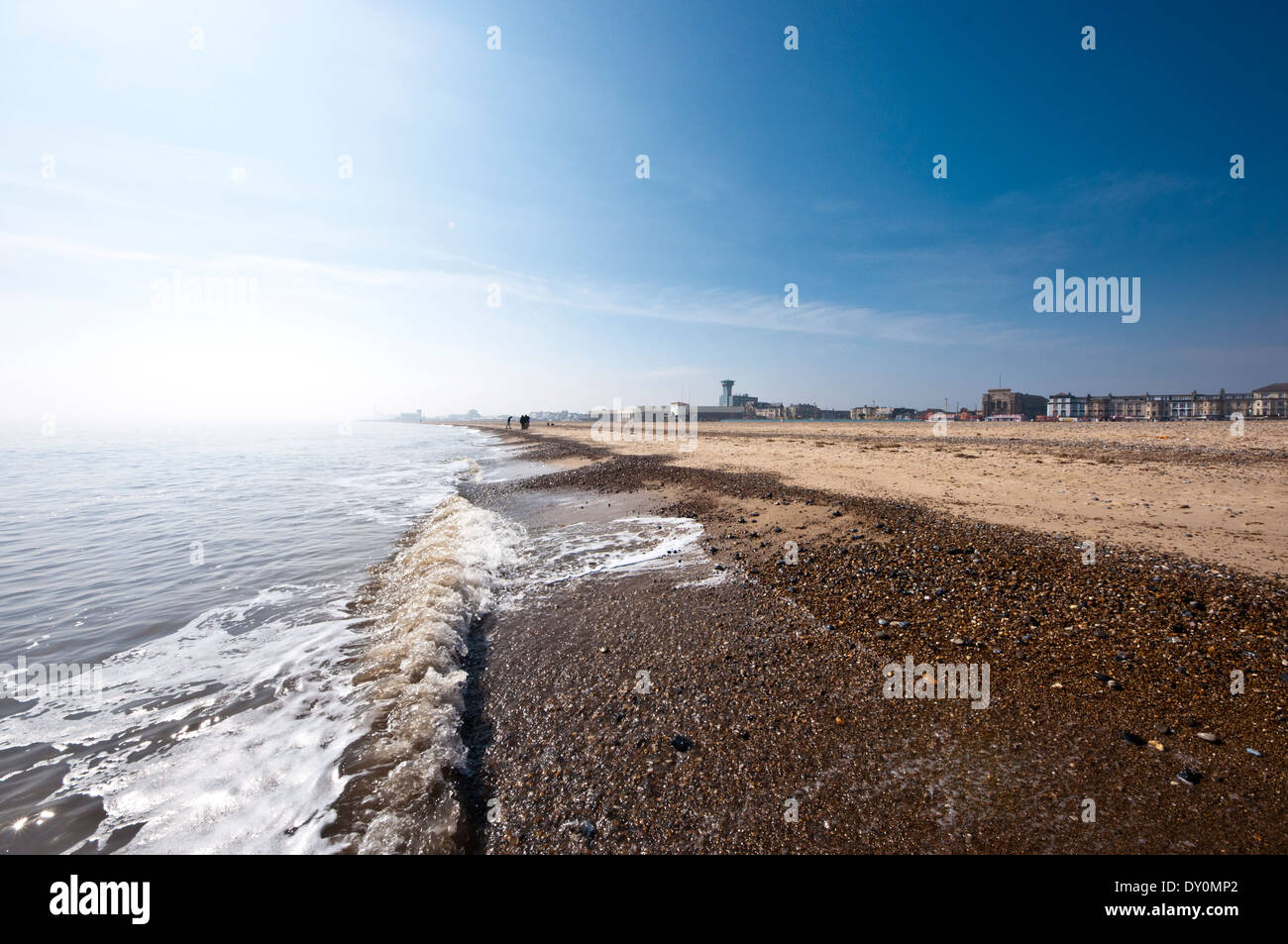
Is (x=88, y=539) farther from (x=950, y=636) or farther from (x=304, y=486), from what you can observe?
(x=950, y=636)

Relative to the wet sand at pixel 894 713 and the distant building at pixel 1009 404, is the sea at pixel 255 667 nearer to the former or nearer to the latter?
the wet sand at pixel 894 713

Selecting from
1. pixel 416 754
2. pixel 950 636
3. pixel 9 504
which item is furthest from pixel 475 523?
pixel 9 504

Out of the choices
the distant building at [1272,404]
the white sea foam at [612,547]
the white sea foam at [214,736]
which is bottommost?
the white sea foam at [214,736]

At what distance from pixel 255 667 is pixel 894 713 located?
8851 mm

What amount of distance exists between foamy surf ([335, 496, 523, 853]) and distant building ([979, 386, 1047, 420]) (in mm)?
161212

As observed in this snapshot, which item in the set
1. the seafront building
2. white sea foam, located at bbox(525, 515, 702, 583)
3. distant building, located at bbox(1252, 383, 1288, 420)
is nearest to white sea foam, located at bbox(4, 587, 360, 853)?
white sea foam, located at bbox(525, 515, 702, 583)

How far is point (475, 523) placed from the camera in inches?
564

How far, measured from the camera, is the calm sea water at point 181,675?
169 inches

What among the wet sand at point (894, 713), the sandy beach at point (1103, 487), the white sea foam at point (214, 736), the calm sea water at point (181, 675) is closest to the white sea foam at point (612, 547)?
the wet sand at point (894, 713)

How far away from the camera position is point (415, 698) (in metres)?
5.64

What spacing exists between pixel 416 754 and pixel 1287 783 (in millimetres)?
7505

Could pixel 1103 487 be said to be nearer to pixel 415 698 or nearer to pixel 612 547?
pixel 612 547

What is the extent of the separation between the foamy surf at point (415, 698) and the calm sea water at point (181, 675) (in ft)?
1.07

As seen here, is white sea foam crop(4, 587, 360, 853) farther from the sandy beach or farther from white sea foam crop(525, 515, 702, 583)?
the sandy beach
